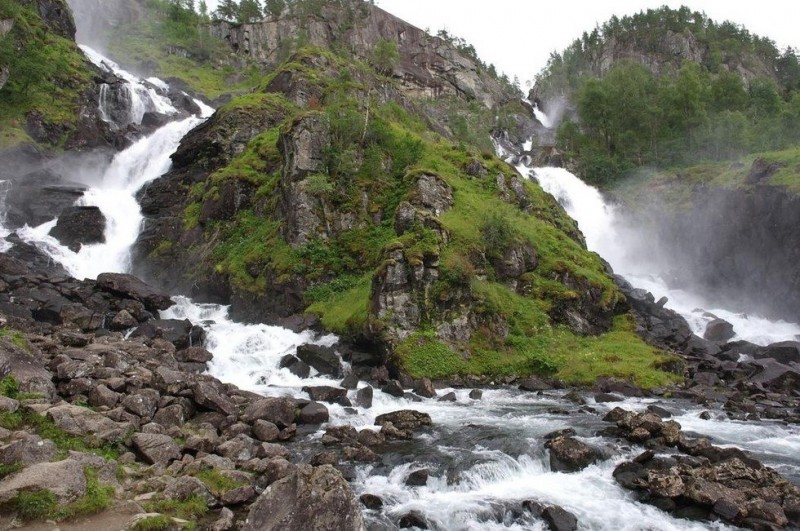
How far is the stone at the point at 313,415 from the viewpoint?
17656mm

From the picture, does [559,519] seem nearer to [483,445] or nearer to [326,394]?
[483,445]

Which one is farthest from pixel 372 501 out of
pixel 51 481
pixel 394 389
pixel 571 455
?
pixel 394 389

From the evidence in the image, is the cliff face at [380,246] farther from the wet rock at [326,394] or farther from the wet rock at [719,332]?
the wet rock at [719,332]

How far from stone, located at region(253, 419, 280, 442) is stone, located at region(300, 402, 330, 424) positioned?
1746 mm

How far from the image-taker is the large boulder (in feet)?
27.8

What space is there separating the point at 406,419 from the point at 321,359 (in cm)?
829

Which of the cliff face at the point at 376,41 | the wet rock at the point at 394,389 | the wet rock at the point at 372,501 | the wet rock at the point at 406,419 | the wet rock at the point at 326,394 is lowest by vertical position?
the wet rock at the point at 372,501

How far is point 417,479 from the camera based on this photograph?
13.1m

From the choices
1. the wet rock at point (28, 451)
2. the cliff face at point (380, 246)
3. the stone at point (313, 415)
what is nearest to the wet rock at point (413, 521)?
the stone at point (313, 415)

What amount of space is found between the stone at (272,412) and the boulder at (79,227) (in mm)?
29057

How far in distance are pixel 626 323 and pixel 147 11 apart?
133 m

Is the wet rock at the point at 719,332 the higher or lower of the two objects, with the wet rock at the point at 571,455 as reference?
higher

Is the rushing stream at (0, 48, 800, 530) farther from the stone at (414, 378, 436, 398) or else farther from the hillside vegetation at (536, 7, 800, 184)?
the hillside vegetation at (536, 7, 800, 184)

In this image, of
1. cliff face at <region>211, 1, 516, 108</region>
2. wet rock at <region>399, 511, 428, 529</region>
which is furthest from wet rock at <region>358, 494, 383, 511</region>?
cliff face at <region>211, 1, 516, 108</region>
